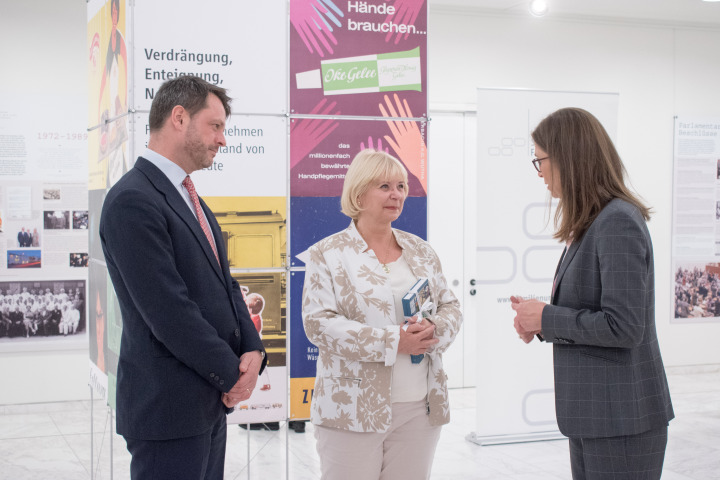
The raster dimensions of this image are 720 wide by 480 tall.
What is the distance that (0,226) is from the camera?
579 centimetres

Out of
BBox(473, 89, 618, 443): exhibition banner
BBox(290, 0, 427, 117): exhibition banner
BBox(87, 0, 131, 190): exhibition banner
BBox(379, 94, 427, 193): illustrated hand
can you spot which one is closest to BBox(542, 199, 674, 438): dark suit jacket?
BBox(379, 94, 427, 193): illustrated hand

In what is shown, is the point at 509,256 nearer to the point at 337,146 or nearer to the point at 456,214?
the point at 456,214

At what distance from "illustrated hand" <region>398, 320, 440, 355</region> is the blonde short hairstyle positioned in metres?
0.49

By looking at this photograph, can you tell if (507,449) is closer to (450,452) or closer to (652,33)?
(450,452)

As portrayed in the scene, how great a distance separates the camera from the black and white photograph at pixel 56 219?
590 centimetres

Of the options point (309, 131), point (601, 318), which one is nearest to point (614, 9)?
point (309, 131)

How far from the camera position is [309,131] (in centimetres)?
340

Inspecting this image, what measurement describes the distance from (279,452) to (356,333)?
306 cm

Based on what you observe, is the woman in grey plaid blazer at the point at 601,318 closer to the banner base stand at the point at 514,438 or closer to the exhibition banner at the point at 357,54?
the exhibition banner at the point at 357,54

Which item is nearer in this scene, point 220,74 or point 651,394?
point 651,394

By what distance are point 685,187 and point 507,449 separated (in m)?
3.85

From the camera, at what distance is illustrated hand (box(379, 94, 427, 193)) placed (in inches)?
138

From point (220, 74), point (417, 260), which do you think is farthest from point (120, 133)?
point (417, 260)

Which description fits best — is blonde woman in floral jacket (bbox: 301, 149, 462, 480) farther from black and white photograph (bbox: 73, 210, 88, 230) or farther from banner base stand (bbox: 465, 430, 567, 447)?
black and white photograph (bbox: 73, 210, 88, 230)
